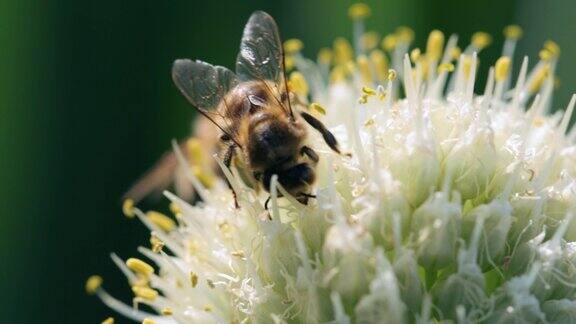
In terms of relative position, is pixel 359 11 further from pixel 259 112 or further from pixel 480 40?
pixel 259 112

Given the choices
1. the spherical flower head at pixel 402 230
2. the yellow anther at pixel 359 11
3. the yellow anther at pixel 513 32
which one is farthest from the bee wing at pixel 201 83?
the yellow anther at pixel 513 32

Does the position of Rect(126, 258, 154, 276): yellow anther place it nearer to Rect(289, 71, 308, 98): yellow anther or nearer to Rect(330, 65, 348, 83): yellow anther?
Rect(289, 71, 308, 98): yellow anther

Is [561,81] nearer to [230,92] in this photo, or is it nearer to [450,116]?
[450,116]

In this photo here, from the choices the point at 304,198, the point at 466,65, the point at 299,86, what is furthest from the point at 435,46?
the point at 304,198

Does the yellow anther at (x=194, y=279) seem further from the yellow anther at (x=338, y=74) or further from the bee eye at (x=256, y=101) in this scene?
the yellow anther at (x=338, y=74)

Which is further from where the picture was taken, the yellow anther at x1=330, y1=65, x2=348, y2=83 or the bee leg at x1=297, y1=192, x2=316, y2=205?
the yellow anther at x1=330, y1=65, x2=348, y2=83

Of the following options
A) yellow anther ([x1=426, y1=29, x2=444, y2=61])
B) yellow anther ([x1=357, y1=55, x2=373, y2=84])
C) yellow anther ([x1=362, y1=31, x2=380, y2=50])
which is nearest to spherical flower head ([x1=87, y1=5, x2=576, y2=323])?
yellow anther ([x1=426, y1=29, x2=444, y2=61])

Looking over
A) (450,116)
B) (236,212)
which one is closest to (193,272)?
(236,212)

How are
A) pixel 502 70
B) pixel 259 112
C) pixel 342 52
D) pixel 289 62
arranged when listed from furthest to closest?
pixel 342 52
pixel 289 62
pixel 502 70
pixel 259 112
